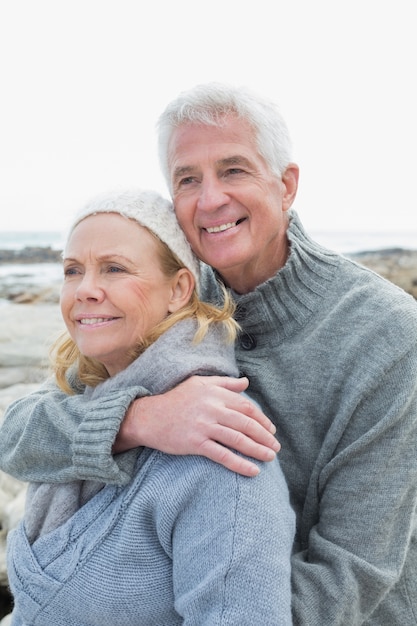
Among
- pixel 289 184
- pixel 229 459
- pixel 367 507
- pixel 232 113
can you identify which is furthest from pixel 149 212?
pixel 367 507

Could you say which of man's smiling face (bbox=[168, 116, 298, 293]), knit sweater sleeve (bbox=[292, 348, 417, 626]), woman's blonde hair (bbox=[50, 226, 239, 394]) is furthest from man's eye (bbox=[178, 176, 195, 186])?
knit sweater sleeve (bbox=[292, 348, 417, 626])

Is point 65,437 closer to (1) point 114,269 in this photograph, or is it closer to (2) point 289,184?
(1) point 114,269

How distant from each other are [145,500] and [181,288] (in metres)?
0.76

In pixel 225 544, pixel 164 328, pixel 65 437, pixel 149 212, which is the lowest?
pixel 65 437

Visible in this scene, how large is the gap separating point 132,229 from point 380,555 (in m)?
1.30

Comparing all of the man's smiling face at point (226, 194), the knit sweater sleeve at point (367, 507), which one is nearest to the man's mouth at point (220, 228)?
the man's smiling face at point (226, 194)

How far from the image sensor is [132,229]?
6.34ft

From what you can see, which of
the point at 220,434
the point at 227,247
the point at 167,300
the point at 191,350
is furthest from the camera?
the point at 227,247

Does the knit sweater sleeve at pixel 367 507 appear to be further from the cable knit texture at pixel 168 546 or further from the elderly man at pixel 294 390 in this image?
the cable knit texture at pixel 168 546

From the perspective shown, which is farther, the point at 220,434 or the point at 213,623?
the point at 220,434

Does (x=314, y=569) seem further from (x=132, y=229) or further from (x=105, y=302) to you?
(x=132, y=229)

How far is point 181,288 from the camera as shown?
2053 millimetres

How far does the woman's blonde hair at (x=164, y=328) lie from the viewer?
1928 millimetres

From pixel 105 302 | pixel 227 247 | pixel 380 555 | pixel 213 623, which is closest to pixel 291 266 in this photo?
pixel 227 247
